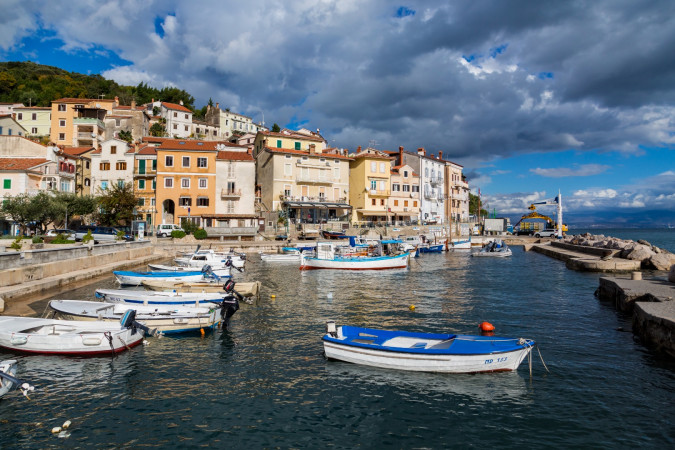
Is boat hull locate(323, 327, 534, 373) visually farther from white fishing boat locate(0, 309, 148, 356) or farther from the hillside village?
the hillside village

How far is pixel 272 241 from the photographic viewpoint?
52.6 metres

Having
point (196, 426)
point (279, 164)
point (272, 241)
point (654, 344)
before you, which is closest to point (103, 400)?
point (196, 426)

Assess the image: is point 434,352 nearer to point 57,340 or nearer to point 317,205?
point 57,340

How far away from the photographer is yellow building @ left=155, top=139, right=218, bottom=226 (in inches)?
2192

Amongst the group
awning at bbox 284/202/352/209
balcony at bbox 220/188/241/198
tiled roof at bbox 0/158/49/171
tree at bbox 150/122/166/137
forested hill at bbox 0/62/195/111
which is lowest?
awning at bbox 284/202/352/209

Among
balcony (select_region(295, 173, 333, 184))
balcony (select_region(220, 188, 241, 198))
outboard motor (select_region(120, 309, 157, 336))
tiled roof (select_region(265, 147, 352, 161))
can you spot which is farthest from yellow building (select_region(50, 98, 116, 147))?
outboard motor (select_region(120, 309, 157, 336))

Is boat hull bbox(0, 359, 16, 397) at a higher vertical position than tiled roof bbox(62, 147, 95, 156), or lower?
lower

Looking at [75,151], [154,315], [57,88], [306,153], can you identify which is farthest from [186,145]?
[57,88]

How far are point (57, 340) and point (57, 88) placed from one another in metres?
101

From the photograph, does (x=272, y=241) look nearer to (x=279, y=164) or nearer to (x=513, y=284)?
(x=279, y=164)

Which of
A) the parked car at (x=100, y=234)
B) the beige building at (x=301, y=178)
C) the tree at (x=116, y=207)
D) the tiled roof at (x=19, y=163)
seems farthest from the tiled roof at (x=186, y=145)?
the parked car at (x=100, y=234)

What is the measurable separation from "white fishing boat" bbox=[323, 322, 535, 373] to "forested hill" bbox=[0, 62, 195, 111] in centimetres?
8993

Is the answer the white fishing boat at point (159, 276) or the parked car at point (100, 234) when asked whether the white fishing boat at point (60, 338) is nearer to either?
the white fishing boat at point (159, 276)

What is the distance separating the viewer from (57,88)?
3634 inches
